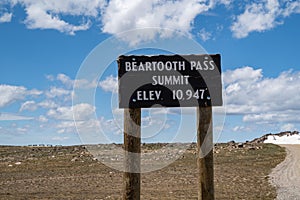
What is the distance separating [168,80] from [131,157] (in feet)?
4.84

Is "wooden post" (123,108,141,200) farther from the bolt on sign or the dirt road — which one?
the dirt road

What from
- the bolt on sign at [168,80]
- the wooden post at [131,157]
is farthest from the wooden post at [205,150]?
the wooden post at [131,157]

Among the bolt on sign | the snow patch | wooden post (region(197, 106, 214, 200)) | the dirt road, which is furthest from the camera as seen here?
the snow patch

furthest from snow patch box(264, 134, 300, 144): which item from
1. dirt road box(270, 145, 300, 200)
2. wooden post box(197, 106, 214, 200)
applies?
wooden post box(197, 106, 214, 200)

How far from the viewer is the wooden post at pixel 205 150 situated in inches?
300

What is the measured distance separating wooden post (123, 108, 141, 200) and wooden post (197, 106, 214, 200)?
105 cm

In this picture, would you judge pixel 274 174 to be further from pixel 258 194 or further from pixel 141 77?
pixel 141 77

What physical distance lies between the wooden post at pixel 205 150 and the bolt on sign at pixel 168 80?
0.26 meters

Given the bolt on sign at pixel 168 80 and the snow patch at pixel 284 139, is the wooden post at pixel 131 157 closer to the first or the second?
the bolt on sign at pixel 168 80

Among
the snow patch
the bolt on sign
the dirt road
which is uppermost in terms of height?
the snow patch

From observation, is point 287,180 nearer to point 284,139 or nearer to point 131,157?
point 131,157

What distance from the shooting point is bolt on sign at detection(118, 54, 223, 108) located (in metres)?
7.73

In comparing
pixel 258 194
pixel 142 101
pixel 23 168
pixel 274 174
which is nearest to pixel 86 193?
pixel 258 194

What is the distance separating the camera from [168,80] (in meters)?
7.80
